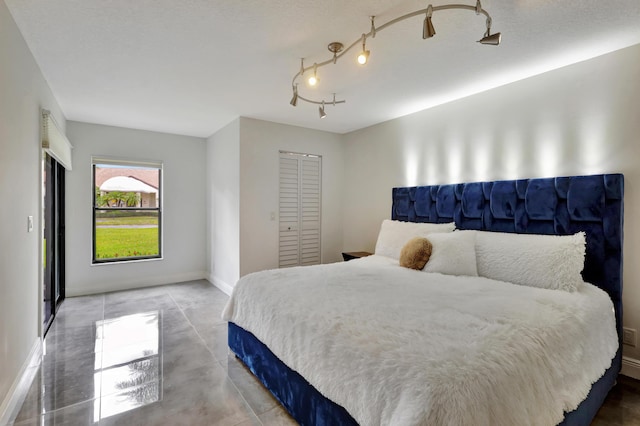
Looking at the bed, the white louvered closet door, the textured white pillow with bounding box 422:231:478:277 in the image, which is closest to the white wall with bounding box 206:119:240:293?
the white louvered closet door

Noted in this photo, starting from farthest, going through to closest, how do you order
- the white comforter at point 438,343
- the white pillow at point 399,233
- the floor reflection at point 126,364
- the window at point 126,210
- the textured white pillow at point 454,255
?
the window at point 126,210 < the white pillow at point 399,233 < the textured white pillow at point 454,255 < the floor reflection at point 126,364 < the white comforter at point 438,343

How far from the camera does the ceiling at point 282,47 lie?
1932 millimetres

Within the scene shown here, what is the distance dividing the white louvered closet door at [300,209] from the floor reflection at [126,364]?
1.91 m

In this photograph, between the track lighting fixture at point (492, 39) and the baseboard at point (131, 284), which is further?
the baseboard at point (131, 284)

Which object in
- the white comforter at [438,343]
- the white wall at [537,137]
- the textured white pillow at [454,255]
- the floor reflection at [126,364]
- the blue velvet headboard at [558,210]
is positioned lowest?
the floor reflection at [126,364]

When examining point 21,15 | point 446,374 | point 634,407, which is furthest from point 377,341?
point 21,15

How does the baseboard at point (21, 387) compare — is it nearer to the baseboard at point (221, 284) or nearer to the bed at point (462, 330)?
the bed at point (462, 330)

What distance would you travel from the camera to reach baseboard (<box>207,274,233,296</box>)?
14.7 ft

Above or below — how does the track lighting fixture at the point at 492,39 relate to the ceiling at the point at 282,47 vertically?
below

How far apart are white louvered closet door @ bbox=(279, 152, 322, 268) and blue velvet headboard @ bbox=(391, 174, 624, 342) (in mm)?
1900

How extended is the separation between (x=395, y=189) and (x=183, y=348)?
298cm

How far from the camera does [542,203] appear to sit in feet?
8.89

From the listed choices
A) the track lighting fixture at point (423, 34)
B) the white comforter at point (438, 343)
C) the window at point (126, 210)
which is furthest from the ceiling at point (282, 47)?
the white comforter at point (438, 343)

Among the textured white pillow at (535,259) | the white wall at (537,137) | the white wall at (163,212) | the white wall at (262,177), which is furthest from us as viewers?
the white wall at (163,212)
